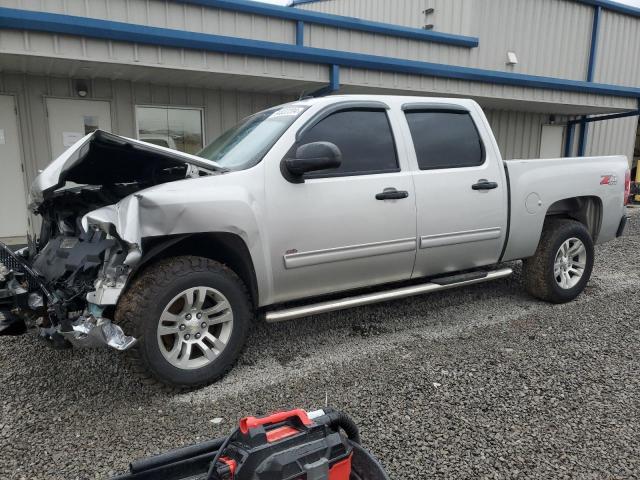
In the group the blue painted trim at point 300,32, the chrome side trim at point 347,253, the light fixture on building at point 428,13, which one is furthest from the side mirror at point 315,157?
the light fixture on building at point 428,13

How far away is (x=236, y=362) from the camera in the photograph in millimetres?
3434

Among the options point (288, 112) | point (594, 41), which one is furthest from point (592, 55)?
point (288, 112)

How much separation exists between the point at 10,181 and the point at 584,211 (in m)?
8.39

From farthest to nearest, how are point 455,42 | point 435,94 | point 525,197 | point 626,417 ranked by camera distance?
point 455,42
point 435,94
point 525,197
point 626,417

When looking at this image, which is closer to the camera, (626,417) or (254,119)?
(626,417)

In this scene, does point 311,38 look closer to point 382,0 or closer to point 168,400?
point 382,0

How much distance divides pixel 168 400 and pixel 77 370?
0.86 meters

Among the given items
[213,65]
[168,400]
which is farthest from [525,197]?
[213,65]

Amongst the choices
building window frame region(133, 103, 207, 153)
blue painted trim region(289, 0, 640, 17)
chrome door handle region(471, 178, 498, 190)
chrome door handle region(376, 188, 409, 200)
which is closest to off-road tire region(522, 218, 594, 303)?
chrome door handle region(471, 178, 498, 190)

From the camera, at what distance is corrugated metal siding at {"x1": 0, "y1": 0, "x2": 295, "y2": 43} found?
7441 millimetres

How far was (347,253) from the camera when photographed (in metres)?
3.61

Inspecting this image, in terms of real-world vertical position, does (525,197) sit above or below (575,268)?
above

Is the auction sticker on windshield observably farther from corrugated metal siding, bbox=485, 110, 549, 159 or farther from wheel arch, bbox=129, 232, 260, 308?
corrugated metal siding, bbox=485, 110, 549, 159

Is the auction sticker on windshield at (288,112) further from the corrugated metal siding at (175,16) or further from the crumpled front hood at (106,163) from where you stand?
the corrugated metal siding at (175,16)
